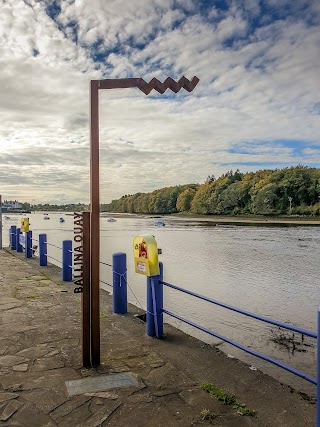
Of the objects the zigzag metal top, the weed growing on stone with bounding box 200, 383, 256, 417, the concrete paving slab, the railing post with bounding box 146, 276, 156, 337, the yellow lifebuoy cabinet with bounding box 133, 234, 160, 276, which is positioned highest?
the zigzag metal top

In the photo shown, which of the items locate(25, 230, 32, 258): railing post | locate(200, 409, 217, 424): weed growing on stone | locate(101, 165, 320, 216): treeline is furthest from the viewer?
locate(101, 165, 320, 216): treeline

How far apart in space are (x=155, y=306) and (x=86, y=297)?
4.53ft

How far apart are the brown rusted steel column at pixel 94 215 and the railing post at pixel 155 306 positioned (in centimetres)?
120

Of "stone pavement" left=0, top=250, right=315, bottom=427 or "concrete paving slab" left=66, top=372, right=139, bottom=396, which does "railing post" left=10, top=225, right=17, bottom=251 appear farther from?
"concrete paving slab" left=66, top=372, right=139, bottom=396

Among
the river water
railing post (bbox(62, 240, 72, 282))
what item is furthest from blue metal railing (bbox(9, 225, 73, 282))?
the river water

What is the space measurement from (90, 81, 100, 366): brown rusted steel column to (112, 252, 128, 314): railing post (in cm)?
222

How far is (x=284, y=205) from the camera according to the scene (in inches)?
3846

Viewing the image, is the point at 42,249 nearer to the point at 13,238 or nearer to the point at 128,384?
the point at 13,238

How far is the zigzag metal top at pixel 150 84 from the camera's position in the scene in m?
4.56

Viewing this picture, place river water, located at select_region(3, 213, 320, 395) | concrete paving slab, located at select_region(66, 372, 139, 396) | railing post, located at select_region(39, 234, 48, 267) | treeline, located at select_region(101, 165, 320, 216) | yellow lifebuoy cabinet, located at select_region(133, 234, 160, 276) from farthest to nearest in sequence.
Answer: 1. treeline, located at select_region(101, 165, 320, 216)
2. railing post, located at select_region(39, 234, 48, 267)
3. river water, located at select_region(3, 213, 320, 395)
4. yellow lifebuoy cabinet, located at select_region(133, 234, 160, 276)
5. concrete paving slab, located at select_region(66, 372, 139, 396)

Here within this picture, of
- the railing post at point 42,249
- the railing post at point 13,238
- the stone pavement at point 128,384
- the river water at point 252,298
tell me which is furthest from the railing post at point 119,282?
the railing post at point 13,238

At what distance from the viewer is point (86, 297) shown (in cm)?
460

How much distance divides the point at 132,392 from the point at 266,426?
4.42 feet

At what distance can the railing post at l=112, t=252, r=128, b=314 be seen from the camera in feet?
22.5
